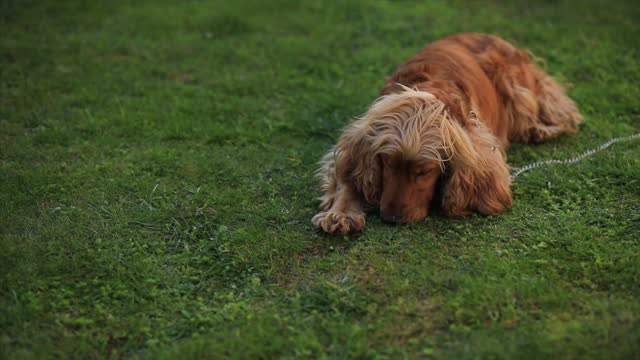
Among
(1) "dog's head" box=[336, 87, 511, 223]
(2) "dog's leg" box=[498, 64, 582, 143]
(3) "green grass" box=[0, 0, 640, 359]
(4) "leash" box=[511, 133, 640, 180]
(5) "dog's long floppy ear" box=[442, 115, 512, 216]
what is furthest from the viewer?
(2) "dog's leg" box=[498, 64, 582, 143]

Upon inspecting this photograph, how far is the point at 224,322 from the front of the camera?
3688 mm

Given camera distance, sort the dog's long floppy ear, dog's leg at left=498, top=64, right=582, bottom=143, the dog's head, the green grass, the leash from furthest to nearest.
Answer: dog's leg at left=498, top=64, right=582, bottom=143 < the leash < the dog's long floppy ear < the dog's head < the green grass

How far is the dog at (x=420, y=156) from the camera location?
14.5ft

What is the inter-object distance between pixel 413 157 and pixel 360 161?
17.9 inches

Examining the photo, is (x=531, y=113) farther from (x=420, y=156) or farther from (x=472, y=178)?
(x=420, y=156)

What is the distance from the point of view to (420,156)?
4367mm

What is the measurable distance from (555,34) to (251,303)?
5.78m

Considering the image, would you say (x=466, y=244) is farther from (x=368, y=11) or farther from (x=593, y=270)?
(x=368, y=11)

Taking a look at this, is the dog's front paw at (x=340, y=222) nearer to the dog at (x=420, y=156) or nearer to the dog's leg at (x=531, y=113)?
the dog at (x=420, y=156)

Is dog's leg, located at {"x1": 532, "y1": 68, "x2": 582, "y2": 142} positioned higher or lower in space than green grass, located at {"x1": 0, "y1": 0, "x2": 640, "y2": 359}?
higher

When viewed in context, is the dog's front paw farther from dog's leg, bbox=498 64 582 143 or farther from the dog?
dog's leg, bbox=498 64 582 143

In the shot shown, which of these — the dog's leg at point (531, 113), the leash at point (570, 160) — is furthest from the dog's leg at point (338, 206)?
the dog's leg at point (531, 113)

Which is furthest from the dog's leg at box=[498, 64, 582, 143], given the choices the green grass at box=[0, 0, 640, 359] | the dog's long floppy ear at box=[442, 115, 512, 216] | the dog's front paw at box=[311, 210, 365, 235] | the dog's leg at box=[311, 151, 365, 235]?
the dog's front paw at box=[311, 210, 365, 235]

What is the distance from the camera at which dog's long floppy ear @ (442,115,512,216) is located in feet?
14.9
